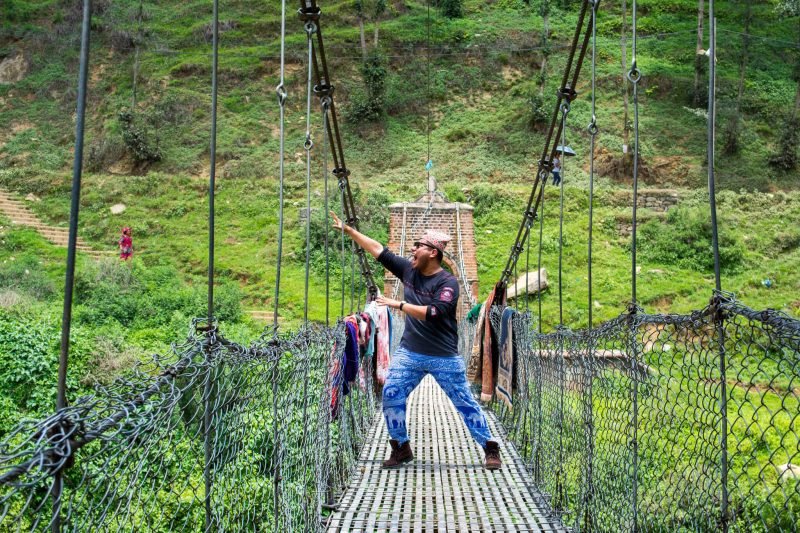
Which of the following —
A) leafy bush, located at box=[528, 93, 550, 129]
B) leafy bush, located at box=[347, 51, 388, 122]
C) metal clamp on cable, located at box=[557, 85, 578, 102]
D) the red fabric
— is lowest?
the red fabric

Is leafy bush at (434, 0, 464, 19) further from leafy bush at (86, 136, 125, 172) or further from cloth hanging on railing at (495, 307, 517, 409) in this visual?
cloth hanging on railing at (495, 307, 517, 409)

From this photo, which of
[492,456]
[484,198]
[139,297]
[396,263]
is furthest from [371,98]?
[492,456]

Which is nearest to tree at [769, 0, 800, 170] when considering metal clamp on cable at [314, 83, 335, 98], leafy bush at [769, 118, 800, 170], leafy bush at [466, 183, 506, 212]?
leafy bush at [769, 118, 800, 170]

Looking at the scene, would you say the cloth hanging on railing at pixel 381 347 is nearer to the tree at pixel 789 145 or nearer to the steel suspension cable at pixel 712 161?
the steel suspension cable at pixel 712 161

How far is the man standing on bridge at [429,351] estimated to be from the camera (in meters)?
2.63

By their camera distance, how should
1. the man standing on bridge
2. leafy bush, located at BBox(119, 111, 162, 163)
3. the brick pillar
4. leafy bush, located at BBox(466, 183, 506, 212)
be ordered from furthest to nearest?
leafy bush, located at BBox(119, 111, 162, 163)
leafy bush, located at BBox(466, 183, 506, 212)
the brick pillar
the man standing on bridge

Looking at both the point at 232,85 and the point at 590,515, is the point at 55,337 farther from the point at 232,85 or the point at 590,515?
the point at 232,85

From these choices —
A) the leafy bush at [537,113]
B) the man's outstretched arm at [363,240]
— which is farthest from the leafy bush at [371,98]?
the man's outstretched arm at [363,240]

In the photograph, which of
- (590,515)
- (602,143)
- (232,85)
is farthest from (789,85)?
(590,515)

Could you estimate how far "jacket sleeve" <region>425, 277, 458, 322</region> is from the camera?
8.27 feet

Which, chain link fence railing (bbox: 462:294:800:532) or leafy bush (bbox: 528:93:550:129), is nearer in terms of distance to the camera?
chain link fence railing (bbox: 462:294:800:532)

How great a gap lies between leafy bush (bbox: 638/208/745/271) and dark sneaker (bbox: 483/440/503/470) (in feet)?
32.5

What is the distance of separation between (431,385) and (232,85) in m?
18.4

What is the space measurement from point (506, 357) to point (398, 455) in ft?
3.56
